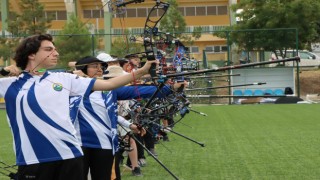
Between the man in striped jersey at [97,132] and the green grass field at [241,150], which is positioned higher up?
the man in striped jersey at [97,132]

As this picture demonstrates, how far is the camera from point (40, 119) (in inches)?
154

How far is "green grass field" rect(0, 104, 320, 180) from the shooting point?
319 inches

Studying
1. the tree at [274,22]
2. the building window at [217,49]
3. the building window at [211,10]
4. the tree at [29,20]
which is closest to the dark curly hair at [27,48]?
the tree at [274,22]

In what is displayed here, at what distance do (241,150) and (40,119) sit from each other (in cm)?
681

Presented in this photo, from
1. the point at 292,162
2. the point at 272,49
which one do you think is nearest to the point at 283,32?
the point at 272,49

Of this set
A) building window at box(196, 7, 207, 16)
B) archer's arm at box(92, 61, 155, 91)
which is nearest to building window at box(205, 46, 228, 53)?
building window at box(196, 7, 207, 16)

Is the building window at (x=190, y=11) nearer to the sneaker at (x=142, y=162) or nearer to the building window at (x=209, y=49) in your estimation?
the building window at (x=209, y=49)

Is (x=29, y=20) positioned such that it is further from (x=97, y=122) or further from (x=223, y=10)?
(x=97, y=122)

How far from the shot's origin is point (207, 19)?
46.5m

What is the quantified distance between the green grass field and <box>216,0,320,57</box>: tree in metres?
10.1

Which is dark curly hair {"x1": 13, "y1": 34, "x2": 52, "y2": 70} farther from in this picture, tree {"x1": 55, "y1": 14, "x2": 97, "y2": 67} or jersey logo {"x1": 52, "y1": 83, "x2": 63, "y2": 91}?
tree {"x1": 55, "y1": 14, "x2": 97, "y2": 67}

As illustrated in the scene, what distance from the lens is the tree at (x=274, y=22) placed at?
26.9 metres

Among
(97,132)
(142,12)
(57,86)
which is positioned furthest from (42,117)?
(142,12)

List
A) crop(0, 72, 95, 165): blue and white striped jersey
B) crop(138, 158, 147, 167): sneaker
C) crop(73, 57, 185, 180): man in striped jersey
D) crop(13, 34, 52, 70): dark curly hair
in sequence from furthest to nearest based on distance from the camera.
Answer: crop(138, 158, 147, 167): sneaker < crop(73, 57, 185, 180): man in striped jersey < crop(13, 34, 52, 70): dark curly hair < crop(0, 72, 95, 165): blue and white striped jersey
